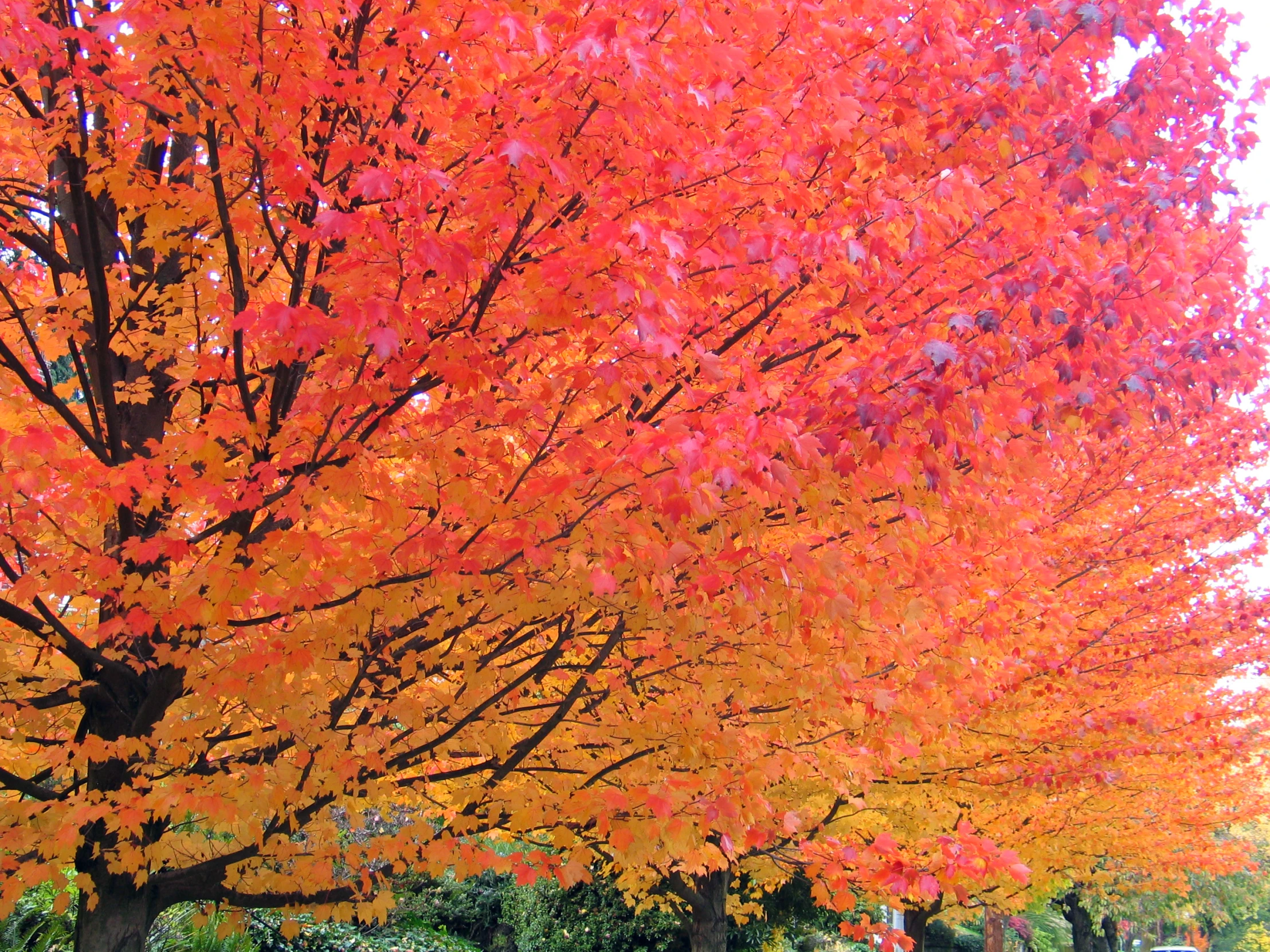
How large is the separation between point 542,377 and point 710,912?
8765 mm

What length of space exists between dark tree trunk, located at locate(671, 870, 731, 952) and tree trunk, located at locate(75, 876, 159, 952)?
7531 millimetres

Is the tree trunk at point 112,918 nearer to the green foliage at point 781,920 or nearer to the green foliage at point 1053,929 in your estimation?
the green foliage at point 781,920

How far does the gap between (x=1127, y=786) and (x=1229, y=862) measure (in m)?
4.90

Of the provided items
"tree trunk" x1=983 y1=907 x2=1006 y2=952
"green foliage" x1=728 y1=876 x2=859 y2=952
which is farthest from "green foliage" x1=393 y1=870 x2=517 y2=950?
"tree trunk" x1=983 y1=907 x2=1006 y2=952

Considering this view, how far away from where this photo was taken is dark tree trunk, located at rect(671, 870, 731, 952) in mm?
10828

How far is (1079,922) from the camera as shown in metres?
23.4

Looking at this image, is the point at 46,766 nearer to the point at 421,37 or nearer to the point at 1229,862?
the point at 421,37

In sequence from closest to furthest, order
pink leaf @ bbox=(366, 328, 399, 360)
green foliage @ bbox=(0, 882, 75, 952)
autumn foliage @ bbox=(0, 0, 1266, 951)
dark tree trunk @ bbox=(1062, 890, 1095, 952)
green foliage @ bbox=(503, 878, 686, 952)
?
pink leaf @ bbox=(366, 328, 399, 360) → autumn foliage @ bbox=(0, 0, 1266, 951) → green foliage @ bbox=(0, 882, 75, 952) → green foliage @ bbox=(503, 878, 686, 952) → dark tree trunk @ bbox=(1062, 890, 1095, 952)

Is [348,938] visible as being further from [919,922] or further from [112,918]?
[112,918]

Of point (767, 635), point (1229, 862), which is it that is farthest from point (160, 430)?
point (1229, 862)

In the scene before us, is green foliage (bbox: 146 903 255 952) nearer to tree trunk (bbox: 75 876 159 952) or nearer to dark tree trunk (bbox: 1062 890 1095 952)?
tree trunk (bbox: 75 876 159 952)

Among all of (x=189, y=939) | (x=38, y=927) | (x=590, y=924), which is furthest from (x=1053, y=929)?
(x=38, y=927)

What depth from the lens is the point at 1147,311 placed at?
3566 millimetres

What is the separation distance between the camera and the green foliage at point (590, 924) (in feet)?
46.8
